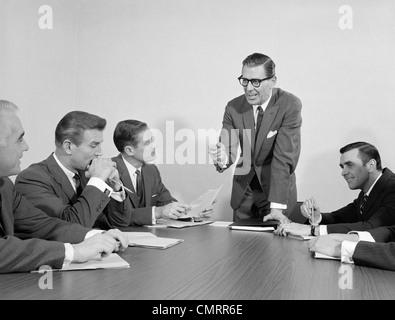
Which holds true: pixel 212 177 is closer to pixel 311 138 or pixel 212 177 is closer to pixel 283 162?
pixel 311 138

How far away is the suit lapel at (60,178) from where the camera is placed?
2.24 metres

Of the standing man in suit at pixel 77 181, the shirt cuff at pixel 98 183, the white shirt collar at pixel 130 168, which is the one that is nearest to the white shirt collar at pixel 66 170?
the standing man in suit at pixel 77 181

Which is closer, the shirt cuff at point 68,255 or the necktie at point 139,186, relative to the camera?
the shirt cuff at point 68,255

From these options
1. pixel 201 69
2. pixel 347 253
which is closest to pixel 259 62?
pixel 201 69

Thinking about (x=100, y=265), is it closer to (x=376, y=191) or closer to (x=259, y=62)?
(x=376, y=191)

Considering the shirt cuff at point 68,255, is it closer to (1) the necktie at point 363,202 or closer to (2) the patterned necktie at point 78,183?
(2) the patterned necktie at point 78,183

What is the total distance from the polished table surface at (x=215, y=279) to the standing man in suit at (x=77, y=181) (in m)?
0.47

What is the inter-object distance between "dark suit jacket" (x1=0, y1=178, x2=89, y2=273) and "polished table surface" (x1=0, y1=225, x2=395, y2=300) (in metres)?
0.04

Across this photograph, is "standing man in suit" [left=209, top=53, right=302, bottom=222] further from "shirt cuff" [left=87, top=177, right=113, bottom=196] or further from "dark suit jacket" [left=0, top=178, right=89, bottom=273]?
"dark suit jacket" [left=0, top=178, right=89, bottom=273]

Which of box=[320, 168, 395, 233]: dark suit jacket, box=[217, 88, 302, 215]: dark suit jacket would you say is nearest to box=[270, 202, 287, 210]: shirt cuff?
box=[217, 88, 302, 215]: dark suit jacket

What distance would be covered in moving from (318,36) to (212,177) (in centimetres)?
174

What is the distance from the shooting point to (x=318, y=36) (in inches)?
171
